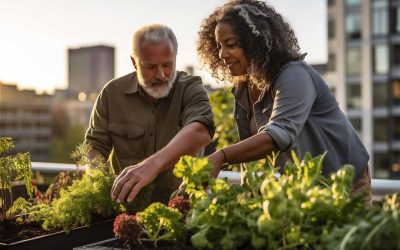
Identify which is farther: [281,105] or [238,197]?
[281,105]

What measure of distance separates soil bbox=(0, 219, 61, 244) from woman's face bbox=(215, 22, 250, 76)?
81cm

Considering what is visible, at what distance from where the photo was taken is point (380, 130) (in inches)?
1845

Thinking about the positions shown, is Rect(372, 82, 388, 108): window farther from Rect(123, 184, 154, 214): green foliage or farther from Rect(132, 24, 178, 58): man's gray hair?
Rect(123, 184, 154, 214): green foliage

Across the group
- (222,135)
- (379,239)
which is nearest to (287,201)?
(379,239)

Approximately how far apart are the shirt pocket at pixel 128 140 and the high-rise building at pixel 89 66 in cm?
14478

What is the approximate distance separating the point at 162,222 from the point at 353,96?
1839 inches

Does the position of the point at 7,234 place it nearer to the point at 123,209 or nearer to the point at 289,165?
the point at 123,209

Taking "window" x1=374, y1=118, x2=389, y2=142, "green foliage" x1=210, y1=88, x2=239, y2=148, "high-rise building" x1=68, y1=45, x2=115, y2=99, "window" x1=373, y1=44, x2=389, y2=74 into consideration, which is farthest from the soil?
"high-rise building" x1=68, y1=45, x2=115, y2=99

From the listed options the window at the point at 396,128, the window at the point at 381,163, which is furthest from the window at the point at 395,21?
the window at the point at 381,163

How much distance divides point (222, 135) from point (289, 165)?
450cm

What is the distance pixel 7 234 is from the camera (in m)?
1.94

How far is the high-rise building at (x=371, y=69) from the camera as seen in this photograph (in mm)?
45781

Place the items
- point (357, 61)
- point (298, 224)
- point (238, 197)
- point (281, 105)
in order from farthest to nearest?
point (357, 61)
point (281, 105)
point (238, 197)
point (298, 224)

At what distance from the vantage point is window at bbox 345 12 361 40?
1832 inches
